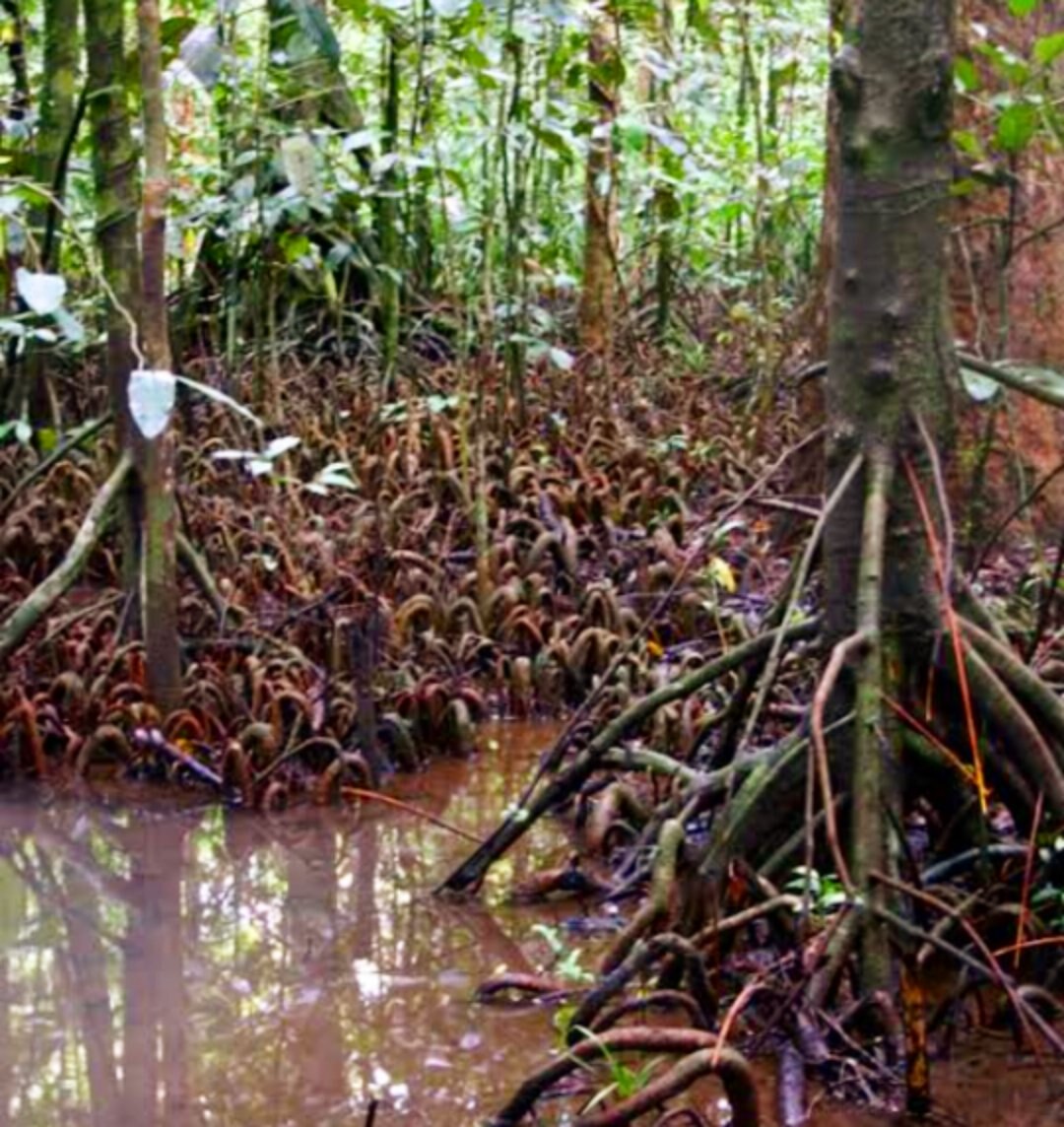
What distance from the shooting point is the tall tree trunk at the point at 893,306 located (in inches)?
132

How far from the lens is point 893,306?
11.0 ft

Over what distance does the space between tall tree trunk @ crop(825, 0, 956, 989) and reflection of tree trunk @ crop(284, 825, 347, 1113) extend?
41.6 inches

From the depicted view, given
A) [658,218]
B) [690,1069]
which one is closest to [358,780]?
[690,1069]

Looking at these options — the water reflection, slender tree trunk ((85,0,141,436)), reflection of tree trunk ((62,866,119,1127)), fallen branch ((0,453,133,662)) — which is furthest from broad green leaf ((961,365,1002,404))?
slender tree trunk ((85,0,141,436))

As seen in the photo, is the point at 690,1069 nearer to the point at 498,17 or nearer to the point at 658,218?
the point at 498,17

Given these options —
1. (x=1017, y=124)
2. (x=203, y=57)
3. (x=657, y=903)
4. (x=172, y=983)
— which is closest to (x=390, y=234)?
(x=203, y=57)

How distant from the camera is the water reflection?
3.14 metres

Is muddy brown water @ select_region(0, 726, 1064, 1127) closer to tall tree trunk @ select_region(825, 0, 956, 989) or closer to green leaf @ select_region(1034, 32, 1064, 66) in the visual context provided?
tall tree trunk @ select_region(825, 0, 956, 989)

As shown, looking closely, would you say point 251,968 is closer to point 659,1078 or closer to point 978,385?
point 659,1078

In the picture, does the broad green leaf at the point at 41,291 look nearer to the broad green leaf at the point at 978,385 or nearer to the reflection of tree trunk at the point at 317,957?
the reflection of tree trunk at the point at 317,957

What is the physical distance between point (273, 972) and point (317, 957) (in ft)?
0.38

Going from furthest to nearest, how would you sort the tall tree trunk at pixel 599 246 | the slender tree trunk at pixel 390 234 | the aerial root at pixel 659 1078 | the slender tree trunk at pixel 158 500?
the tall tree trunk at pixel 599 246 < the slender tree trunk at pixel 390 234 < the slender tree trunk at pixel 158 500 < the aerial root at pixel 659 1078

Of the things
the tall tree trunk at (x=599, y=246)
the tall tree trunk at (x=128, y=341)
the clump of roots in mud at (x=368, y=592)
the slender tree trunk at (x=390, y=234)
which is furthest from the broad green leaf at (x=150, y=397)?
the tall tree trunk at (x=599, y=246)

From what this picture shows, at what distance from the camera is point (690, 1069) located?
2629 millimetres
